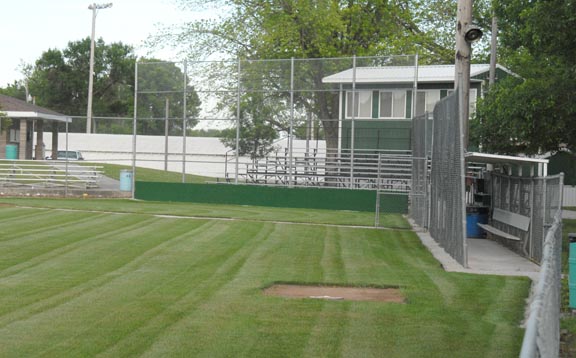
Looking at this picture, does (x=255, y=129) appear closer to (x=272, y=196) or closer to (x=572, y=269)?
(x=272, y=196)

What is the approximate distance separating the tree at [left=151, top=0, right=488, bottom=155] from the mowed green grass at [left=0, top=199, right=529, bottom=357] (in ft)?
91.0

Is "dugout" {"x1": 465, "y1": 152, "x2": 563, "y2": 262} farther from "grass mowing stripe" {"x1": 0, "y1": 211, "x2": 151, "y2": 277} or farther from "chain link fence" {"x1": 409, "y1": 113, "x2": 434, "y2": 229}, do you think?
"grass mowing stripe" {"x1": 0, "y1": 211, "x2": 151, "y2": 277}

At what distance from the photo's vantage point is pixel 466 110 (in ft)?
61.2

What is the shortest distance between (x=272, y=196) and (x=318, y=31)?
55.3 ft

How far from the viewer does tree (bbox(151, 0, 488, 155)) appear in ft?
149

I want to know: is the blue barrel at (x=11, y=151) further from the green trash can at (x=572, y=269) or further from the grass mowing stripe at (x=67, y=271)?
the green trash can at (x=572, y=269)

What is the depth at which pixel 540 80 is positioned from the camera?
19.9 m

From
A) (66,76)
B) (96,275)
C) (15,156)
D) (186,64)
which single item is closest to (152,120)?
(186,64)

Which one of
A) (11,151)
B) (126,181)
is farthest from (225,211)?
(11,151)

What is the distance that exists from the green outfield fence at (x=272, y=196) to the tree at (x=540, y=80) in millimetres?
6973

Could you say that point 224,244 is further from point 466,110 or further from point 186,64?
point 186,64

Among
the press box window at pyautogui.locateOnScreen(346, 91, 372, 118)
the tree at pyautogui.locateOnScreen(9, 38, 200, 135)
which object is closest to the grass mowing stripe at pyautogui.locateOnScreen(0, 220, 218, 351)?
the press box window at pyautogui.locateOnScreen(346, 91, 372, 118)

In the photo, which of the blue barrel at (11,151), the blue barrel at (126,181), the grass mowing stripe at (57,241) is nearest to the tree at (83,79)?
the blue barrel at (11,151)

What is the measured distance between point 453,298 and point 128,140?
26.6 meters
